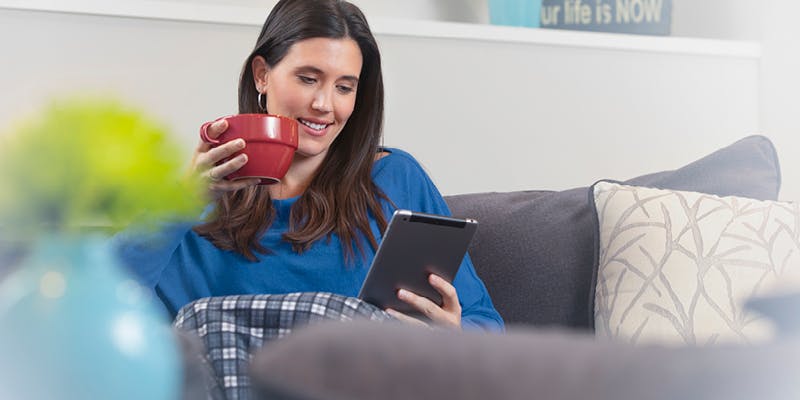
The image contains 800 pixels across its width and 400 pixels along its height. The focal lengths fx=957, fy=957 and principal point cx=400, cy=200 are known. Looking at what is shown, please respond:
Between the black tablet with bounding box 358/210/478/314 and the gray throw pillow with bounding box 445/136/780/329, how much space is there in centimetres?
35

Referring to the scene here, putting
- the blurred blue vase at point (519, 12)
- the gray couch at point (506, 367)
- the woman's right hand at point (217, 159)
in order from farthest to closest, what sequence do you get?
the blurred blue vase at point (519, 12)
the woman's right hand at point (217, 159)
the gray couch at point (506, 367)

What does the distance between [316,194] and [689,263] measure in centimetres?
72

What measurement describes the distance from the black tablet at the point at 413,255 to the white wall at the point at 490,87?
912 millimetres

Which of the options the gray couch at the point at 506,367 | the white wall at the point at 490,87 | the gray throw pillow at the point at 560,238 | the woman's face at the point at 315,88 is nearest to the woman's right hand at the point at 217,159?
the woman's face at the point at 315,88

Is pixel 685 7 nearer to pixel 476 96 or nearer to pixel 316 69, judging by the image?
pixel 476 96

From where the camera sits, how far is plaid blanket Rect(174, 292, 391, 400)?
1.03 metres

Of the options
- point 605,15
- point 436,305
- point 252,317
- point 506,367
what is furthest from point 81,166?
point 605,15

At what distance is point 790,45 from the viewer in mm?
2838

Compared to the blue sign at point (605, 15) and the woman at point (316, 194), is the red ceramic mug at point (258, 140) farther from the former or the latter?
the blue sign at point (605, 15)

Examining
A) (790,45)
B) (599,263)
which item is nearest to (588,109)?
(790,45)

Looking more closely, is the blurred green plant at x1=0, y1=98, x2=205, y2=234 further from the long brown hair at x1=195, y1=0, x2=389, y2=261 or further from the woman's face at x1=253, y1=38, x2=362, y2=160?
the woman's face at x1=253, y1=38, x2=362, y2=160

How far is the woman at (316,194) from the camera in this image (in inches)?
70.0

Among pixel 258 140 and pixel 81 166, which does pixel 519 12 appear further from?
pixel 81 166

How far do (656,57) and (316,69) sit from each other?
4.38 ft
